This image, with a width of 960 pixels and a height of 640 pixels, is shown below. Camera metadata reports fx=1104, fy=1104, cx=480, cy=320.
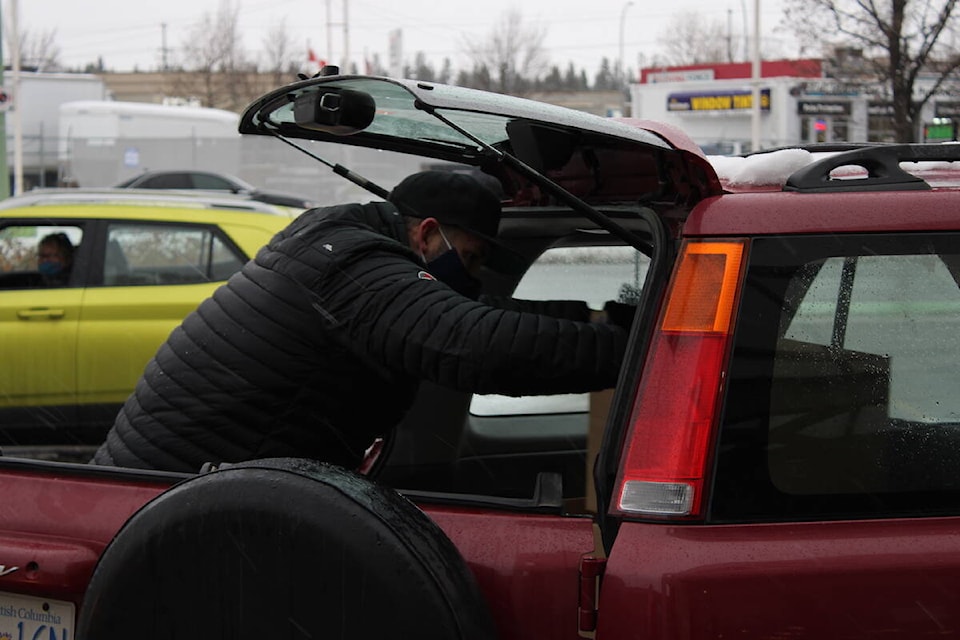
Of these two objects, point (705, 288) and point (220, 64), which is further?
point (220, 64)

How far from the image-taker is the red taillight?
179 centimetres

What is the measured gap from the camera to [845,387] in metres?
1.87

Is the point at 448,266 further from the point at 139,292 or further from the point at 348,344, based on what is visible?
the point at 139,292

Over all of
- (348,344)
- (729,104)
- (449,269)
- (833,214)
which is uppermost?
(729,104)

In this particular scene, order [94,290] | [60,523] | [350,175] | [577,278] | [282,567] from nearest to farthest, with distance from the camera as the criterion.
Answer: [282,567], [60,523], [350,175], [577,278], [94,290]

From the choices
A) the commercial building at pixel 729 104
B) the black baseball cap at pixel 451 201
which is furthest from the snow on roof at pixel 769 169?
the commercial building at pixel 729 104

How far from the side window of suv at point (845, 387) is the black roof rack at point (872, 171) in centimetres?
14

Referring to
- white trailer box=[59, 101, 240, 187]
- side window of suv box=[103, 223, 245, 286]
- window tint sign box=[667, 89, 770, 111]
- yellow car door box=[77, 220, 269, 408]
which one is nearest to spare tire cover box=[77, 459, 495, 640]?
yellow car door box=[77, 220, 269, 408]

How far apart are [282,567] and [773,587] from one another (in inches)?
31.2

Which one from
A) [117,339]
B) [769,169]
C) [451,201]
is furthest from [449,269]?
[117,339]

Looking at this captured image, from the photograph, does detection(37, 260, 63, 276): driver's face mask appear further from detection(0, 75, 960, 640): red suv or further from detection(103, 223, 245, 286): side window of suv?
detection(0, 75, 960, 640): red suv

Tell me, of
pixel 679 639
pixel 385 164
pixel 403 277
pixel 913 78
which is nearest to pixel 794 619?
pixel 679 639

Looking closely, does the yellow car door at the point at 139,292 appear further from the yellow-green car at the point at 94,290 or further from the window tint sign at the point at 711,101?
the window tint sign at the point at 711,101

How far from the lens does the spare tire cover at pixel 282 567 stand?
5.85ft
